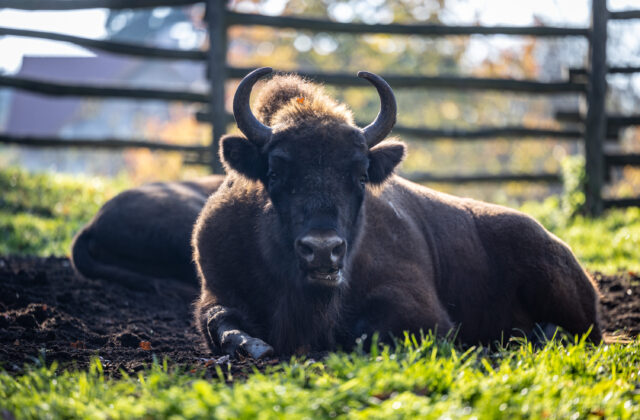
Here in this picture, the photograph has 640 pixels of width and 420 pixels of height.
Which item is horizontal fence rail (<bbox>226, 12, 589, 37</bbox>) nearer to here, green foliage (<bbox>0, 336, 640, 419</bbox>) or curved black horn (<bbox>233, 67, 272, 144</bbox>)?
curved black horn (<bbox>233, 67, 272, 144</bbox>)

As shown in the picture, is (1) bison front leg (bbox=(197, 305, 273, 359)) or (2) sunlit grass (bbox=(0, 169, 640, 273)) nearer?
(1) bison front leg (bbox=(197, 305, 273, 359))

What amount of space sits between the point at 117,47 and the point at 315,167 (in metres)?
7.10

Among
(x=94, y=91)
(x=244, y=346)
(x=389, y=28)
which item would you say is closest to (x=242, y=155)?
(x=244, y=346)

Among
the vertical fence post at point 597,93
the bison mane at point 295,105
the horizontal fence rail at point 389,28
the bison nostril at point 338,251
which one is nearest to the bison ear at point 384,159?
the bison mane at point 295,105

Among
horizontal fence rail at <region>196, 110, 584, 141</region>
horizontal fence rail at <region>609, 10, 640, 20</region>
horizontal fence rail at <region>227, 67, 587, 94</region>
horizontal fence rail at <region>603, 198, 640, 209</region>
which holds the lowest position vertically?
horizontal fence rail at <region>603, 198, 640, 209</region>

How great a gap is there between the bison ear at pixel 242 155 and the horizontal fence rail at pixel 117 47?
6090 millimetres

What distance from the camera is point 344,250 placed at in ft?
13.0

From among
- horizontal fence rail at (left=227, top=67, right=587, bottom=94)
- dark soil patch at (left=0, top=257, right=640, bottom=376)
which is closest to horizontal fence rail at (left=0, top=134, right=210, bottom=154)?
horizontal fence rail at (left=227, top=67, right=587, bottom=94)

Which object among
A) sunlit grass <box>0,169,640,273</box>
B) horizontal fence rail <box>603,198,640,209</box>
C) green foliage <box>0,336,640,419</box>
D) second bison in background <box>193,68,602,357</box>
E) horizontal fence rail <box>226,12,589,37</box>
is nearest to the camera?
green foliage <box>0,336,640,419</box>

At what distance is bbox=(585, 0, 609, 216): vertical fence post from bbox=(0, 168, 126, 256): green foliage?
7.99 meters

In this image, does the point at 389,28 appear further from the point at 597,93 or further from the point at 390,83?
the point at 597,93

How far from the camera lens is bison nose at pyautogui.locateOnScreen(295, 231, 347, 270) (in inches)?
150

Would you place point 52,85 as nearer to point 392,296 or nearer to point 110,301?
point 110,301

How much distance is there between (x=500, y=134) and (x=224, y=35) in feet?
15.9
